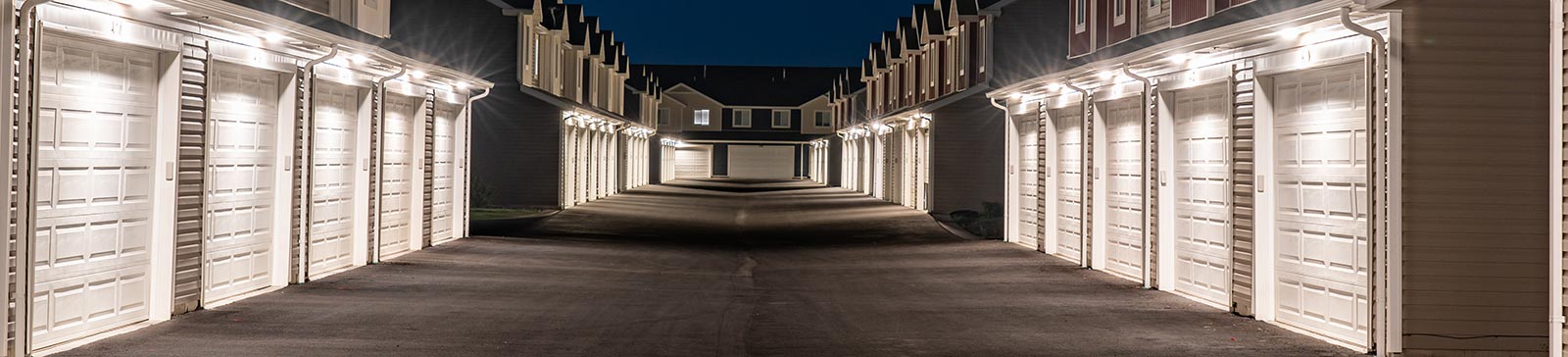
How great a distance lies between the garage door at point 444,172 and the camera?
63.4 ft

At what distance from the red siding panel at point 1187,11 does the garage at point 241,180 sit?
1104cm

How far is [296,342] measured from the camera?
9320mm

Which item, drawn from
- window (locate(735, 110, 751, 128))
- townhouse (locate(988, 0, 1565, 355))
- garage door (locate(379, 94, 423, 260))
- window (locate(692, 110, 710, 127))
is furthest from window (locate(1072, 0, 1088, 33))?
window (locate(735, 110, 751, 128))

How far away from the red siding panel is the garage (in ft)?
36.2

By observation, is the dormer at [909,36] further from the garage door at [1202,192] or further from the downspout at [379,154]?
the garage door at [1202,192]

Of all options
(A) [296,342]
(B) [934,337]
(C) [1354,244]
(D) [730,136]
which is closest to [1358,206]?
(C) [1354,244]

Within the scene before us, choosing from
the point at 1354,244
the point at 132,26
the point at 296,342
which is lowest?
the point at 296,342

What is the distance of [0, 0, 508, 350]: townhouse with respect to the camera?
854 cm

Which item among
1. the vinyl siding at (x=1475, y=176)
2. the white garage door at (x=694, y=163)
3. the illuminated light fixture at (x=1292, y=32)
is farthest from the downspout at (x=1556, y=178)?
the white garage door at (x=694, y=163)

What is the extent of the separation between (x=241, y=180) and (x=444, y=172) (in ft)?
26.1

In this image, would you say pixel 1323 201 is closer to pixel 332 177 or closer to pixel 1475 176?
pixel 1475 176

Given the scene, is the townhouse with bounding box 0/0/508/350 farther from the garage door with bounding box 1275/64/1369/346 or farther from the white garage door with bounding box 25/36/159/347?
the garage door with bounding box 1275/64/1369/346

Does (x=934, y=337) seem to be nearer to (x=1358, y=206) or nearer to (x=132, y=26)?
(x=1358, y=206)

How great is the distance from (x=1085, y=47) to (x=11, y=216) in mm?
16801
